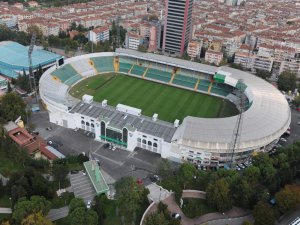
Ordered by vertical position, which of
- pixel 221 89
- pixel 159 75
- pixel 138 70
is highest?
pixel 138 70

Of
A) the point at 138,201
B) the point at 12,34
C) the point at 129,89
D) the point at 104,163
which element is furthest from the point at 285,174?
the point at 12,34

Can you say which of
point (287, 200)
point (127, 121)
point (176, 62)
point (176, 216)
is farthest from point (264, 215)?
point (176, 62)

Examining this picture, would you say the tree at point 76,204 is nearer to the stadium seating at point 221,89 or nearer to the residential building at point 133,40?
the stadium seating at point 221,89

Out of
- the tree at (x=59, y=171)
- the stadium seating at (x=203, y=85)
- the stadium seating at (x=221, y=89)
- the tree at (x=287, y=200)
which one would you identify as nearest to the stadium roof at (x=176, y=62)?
the stadium seating at (x=203, y=85)

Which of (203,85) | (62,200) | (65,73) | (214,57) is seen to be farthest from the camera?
(214,57)

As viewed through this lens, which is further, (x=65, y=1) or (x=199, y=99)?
(x=65, y=1)

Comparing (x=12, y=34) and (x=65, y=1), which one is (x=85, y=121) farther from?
(x=65, y=1)

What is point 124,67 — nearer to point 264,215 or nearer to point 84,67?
point 84,67
